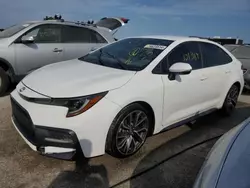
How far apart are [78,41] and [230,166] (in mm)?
5350

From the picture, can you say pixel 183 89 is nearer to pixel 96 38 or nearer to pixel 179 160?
Result: pixel 179 160

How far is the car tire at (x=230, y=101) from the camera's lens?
4.63 meters

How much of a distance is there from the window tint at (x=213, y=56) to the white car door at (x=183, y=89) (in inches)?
6.4

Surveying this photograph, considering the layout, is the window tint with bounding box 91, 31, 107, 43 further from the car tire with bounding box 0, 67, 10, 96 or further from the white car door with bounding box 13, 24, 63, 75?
the car tire with bounding box 0, 67, 10, 96

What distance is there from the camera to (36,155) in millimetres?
3035

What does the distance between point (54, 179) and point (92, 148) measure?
50 cm

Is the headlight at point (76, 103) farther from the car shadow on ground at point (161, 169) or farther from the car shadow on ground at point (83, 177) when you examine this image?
the car shadow on ground at point (161, 169)

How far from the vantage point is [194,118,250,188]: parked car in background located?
1481 mm

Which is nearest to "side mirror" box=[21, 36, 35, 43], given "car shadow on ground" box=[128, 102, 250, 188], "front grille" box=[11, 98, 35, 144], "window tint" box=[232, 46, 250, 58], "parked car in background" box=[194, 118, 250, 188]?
"front grille" box=[11, 98, 35, 144]

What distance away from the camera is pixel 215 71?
411 centimetres

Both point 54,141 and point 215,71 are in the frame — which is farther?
point 215,71

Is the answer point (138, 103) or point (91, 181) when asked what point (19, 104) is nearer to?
point (91, 181)

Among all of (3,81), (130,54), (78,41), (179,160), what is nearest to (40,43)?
(78,41)

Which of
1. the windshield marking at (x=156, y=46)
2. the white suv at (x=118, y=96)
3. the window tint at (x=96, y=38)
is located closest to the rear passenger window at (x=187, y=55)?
the white suv at (x=118, y=96)
